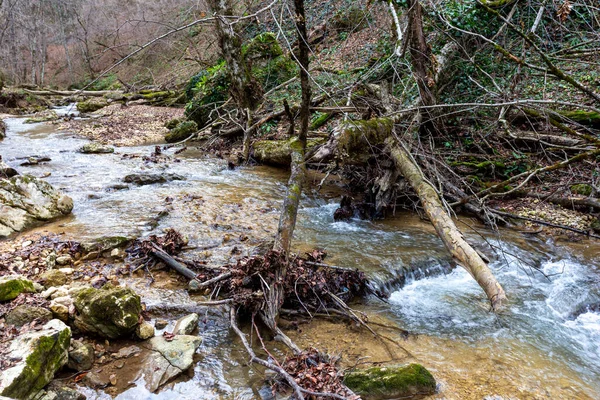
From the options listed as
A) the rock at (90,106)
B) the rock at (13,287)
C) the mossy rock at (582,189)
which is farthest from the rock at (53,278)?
the rock at (90,106)

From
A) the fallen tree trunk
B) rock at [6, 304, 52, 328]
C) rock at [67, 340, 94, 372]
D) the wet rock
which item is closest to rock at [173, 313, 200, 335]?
rock at [67, 340, 94, 372]

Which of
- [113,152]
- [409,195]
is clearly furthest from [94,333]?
[113,152]

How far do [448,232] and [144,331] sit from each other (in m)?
3.09

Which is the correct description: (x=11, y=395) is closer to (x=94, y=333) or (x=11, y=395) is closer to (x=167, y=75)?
(x=94, y=333)

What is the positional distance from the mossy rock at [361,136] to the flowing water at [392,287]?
4.30ft

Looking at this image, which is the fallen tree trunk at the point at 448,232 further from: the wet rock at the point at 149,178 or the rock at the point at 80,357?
the wet rock at the point at 149,178

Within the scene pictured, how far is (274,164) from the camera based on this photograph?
9188 millimetres

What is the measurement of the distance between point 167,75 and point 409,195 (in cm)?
2257

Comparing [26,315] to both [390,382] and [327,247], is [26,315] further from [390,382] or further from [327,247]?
[327,247]

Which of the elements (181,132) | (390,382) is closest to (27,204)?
(390,382)

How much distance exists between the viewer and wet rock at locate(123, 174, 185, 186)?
752 cm

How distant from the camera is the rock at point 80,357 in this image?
2.75 metres

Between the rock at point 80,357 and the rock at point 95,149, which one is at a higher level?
the rock at point 95,149

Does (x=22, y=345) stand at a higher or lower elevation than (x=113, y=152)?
lower
